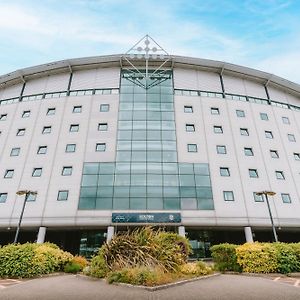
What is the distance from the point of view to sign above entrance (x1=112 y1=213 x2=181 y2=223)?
865 inches

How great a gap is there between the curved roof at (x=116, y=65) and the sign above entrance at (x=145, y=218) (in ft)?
65.4

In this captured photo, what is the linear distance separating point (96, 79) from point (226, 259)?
26.1 meters

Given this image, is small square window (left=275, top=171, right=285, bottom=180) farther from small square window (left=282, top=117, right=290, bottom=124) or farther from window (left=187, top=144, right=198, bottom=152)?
window (left=187, top=144, right=198, bottom=152)

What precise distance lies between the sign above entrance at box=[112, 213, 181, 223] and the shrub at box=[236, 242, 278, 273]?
9.41 meters

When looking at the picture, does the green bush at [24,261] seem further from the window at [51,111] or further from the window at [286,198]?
the window at [286,198]

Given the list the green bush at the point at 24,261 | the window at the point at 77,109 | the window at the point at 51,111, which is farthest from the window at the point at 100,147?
the green bush at the point at 24,261

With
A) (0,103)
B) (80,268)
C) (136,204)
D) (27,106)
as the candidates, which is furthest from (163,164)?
(0,103)

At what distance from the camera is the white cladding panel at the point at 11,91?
107 feet

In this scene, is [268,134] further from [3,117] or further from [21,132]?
[3,117]

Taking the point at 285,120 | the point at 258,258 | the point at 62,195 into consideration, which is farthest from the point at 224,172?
the point at 62,195

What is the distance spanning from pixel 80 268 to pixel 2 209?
44.1ft

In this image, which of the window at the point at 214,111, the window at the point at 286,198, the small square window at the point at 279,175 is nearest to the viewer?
the window at the point at 286,198

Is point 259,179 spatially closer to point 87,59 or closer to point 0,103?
point 87,59

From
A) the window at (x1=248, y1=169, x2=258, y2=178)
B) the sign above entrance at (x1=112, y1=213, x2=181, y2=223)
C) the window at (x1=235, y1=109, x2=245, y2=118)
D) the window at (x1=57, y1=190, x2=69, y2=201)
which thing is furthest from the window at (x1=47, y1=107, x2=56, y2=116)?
the window at (x1=248, y1=169, x2=258, y2=178)
